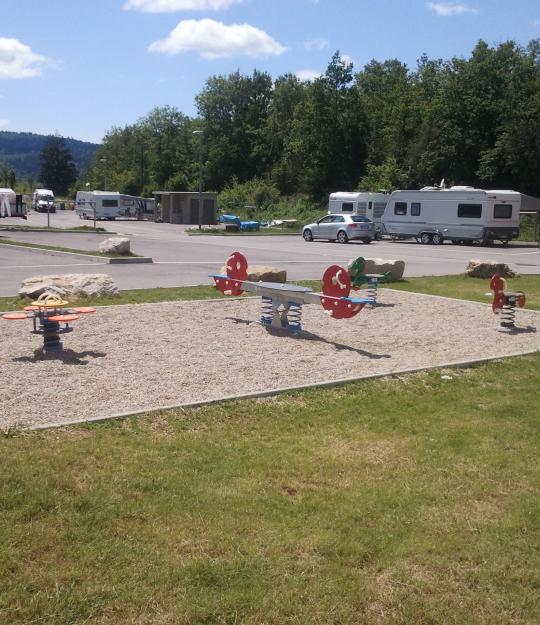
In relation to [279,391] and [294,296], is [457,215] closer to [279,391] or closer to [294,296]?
[294,296]

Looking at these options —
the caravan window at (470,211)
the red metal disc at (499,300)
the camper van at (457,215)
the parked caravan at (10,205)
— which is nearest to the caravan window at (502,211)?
the camper van at (457,215)

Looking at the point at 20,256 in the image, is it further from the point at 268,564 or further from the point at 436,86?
the point at 436,86

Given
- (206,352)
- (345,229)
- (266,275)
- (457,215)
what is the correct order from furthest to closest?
(345,229) → (457,215) → (266,275) → (206,352)

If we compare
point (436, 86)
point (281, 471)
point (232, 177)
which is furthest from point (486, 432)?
point (232, 177)

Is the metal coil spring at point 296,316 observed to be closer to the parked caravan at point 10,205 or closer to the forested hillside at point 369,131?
the parked caravan at point 10,205

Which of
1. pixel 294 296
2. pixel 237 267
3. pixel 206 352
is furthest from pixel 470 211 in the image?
pixel 206 352

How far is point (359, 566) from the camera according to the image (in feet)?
12.5

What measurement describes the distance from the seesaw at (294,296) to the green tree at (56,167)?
11090 cm

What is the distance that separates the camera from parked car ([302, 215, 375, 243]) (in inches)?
1412

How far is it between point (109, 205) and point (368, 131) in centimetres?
2469

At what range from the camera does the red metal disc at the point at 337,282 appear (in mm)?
9602

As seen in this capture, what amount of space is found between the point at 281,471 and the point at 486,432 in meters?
1.99

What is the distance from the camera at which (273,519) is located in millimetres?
4297

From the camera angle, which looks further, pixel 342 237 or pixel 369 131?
pixel 369 131
